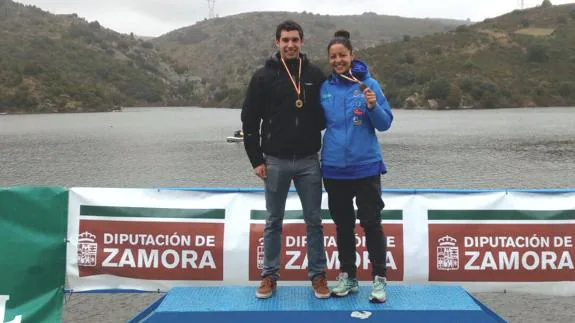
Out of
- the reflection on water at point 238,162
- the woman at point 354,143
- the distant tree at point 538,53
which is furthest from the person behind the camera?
the distant tree at point 538,53

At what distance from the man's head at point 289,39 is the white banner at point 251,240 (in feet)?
5.37

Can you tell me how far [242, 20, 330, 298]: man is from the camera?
4.75m

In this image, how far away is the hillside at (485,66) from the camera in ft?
393

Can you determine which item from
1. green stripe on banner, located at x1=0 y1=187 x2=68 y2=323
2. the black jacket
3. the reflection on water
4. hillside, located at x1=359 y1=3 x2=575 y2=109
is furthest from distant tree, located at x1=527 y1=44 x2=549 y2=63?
green stripe on banner, located at x1=0 y1=187 x2=68 y2=323

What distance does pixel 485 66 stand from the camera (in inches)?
5251

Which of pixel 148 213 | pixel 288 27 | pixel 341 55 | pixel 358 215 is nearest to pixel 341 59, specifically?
pixel 341 55

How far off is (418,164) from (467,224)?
2628 cm

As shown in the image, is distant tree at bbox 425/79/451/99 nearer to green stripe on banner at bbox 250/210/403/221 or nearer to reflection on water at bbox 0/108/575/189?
reflection on water at bbox 0/108/575/189

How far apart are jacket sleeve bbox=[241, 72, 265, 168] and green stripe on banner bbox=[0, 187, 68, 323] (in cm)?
216

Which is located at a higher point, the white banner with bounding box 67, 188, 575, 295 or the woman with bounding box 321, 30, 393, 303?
the woman with bounding box 321, 30, 393, 303

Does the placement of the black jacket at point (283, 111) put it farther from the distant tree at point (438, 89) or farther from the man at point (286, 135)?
the distant tree at point (438, 89)

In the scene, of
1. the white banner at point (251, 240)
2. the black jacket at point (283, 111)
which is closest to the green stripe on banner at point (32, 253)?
the white banner at point (251, 240)

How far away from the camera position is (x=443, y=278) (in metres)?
5.66

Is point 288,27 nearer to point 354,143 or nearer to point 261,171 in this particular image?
point 354,143
